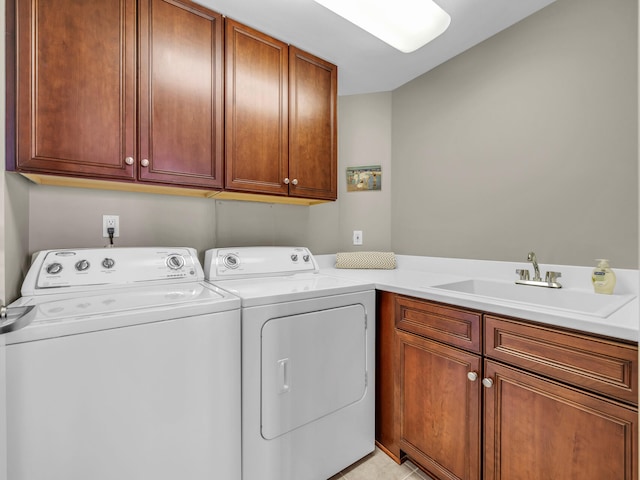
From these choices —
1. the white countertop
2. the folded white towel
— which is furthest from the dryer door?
the folded white towel

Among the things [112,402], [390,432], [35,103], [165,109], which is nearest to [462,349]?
[390,432]

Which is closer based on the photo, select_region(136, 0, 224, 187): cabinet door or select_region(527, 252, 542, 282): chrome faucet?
select_region(136, 0, 224, 187): cabinet door

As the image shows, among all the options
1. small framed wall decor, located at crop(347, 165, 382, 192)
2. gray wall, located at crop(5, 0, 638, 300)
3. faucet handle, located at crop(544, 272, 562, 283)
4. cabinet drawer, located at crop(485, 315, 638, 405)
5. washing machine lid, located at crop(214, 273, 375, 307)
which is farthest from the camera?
small framed wall decor, located at crop(347, 165, 382, 192)

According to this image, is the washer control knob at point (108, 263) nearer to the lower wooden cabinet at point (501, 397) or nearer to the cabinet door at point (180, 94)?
the cabinet door at point (180, 94)

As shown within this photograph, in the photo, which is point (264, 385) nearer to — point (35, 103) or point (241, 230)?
point (241, 230)

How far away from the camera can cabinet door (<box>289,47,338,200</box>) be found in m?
1.84

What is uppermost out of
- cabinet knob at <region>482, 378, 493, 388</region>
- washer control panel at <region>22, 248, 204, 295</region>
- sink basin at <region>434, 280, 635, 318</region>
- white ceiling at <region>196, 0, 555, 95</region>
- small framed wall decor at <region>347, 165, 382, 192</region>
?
white ceiling at <region>196, 0, 555, 95</region>

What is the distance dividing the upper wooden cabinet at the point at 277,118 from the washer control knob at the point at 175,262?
443 mm

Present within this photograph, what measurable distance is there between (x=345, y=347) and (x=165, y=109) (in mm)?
1428

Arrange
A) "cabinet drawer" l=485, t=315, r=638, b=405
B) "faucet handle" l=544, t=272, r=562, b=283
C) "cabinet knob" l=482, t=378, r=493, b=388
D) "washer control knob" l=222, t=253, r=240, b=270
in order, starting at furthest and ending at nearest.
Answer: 1. "washer control knob" l=222, t=253, r=240, b=270
2. "faucet handle" l=544, t=272, r=562, b=283
3. "cabinet knob" l=482, t=378, r=493, b=388
4. "cabinet drawer" l=485, t=315, r=638, b=405

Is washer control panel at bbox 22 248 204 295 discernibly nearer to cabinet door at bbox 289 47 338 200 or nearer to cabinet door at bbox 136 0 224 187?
cabinet door at bbox 136 0 224 187

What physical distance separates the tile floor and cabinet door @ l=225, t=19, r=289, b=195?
1519mm

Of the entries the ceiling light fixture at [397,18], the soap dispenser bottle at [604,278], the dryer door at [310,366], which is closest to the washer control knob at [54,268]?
the dryer door at [310,366]

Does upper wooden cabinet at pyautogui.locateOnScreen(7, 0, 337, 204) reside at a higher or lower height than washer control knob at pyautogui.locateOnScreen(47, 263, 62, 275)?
higher
